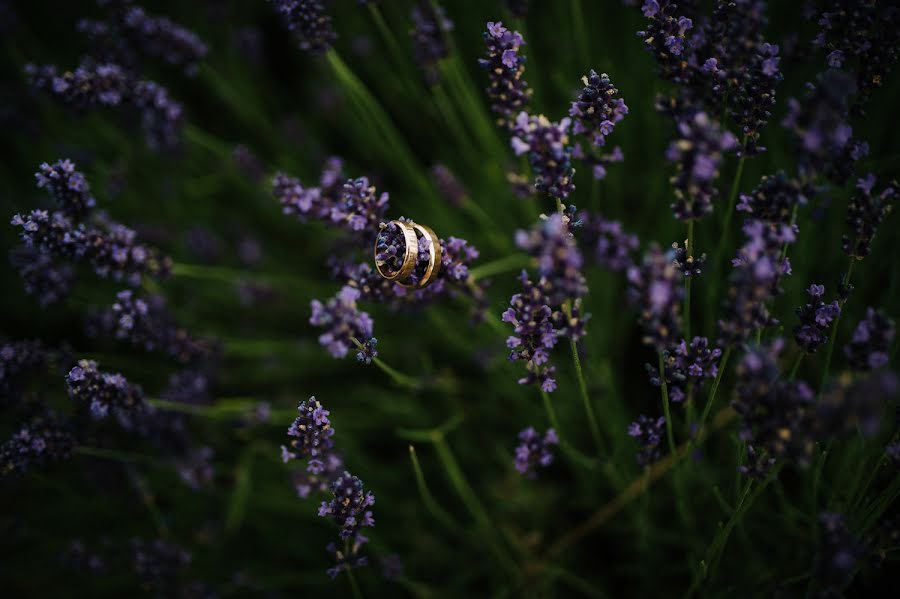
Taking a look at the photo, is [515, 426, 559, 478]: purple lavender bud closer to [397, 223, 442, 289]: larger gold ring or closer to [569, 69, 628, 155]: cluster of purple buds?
[397, 223, 442, 289]: larger gold ring

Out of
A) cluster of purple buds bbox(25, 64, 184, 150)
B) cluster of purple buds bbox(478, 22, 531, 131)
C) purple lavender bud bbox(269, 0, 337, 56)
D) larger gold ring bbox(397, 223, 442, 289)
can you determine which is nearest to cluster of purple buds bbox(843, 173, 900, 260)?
cluster of purple buds bbox(478, 22, 531, 131)

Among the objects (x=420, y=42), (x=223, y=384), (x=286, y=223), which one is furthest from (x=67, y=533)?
(x=420, y=42)

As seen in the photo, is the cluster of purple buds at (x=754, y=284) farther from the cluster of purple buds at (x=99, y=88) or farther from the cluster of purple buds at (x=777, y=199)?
the cluster of purple buds at (x=99, y=88)

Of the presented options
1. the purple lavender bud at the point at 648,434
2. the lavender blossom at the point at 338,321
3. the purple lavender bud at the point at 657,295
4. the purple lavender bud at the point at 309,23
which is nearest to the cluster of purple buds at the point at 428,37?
the purple lavender bud at the point at 309,23

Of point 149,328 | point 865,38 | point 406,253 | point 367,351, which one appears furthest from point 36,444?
point 865,38

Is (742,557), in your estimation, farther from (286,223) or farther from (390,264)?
(286,223)

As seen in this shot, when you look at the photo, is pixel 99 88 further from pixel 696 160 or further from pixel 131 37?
pixel 696 160
